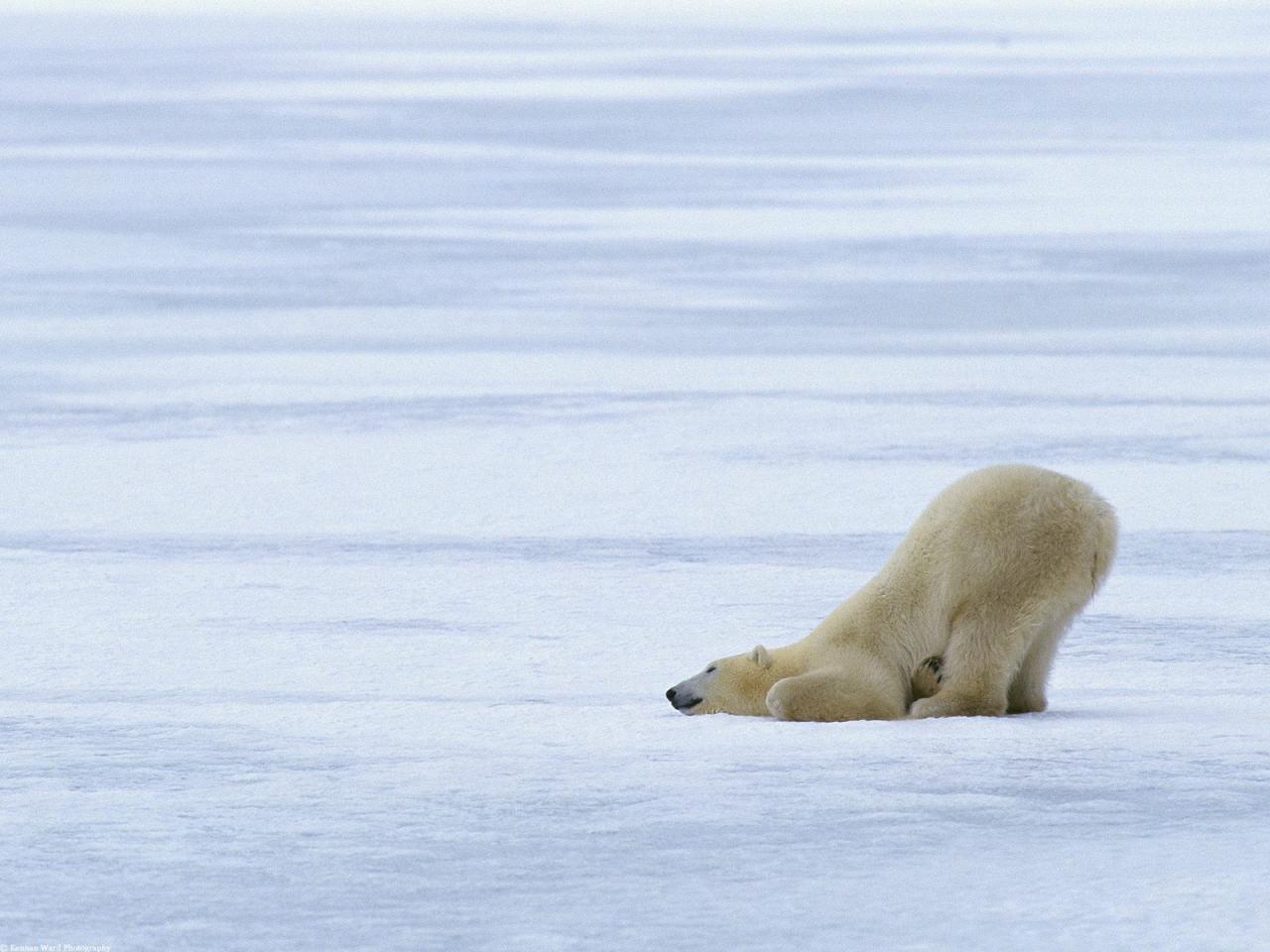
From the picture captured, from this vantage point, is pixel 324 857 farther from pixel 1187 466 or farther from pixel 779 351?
pixel 779 351

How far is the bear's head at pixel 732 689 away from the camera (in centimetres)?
415

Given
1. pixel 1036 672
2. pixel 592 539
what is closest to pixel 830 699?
pixel 1036 672

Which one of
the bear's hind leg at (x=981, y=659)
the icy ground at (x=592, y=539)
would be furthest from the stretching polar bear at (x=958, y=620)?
the icy ground at (x=592, y=539)

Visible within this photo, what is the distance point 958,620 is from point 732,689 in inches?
16.5

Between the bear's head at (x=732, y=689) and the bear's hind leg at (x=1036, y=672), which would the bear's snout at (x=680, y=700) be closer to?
the bear's head at (x=732, y=689)

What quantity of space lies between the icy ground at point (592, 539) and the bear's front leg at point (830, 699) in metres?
0.09

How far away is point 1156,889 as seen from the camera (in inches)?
118

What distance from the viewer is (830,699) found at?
4.05 metres

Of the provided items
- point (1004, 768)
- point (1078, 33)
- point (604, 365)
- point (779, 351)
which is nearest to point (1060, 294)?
point (779, 351)

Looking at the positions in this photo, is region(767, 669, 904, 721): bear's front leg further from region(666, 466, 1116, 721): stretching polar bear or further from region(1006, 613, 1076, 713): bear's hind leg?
region(1006, 613, 1076, 713): bear's hind leg

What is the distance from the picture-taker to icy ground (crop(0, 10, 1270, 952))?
311cm

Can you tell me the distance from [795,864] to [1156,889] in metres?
0.46

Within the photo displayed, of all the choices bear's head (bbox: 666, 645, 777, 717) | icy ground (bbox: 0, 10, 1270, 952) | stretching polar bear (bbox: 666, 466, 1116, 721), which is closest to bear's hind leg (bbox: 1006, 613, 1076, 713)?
stretching polar bear (bbox: 666, 466, 1116, 721)

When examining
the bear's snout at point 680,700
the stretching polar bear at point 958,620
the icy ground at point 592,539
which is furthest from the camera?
the bear's snout at point 680,700
